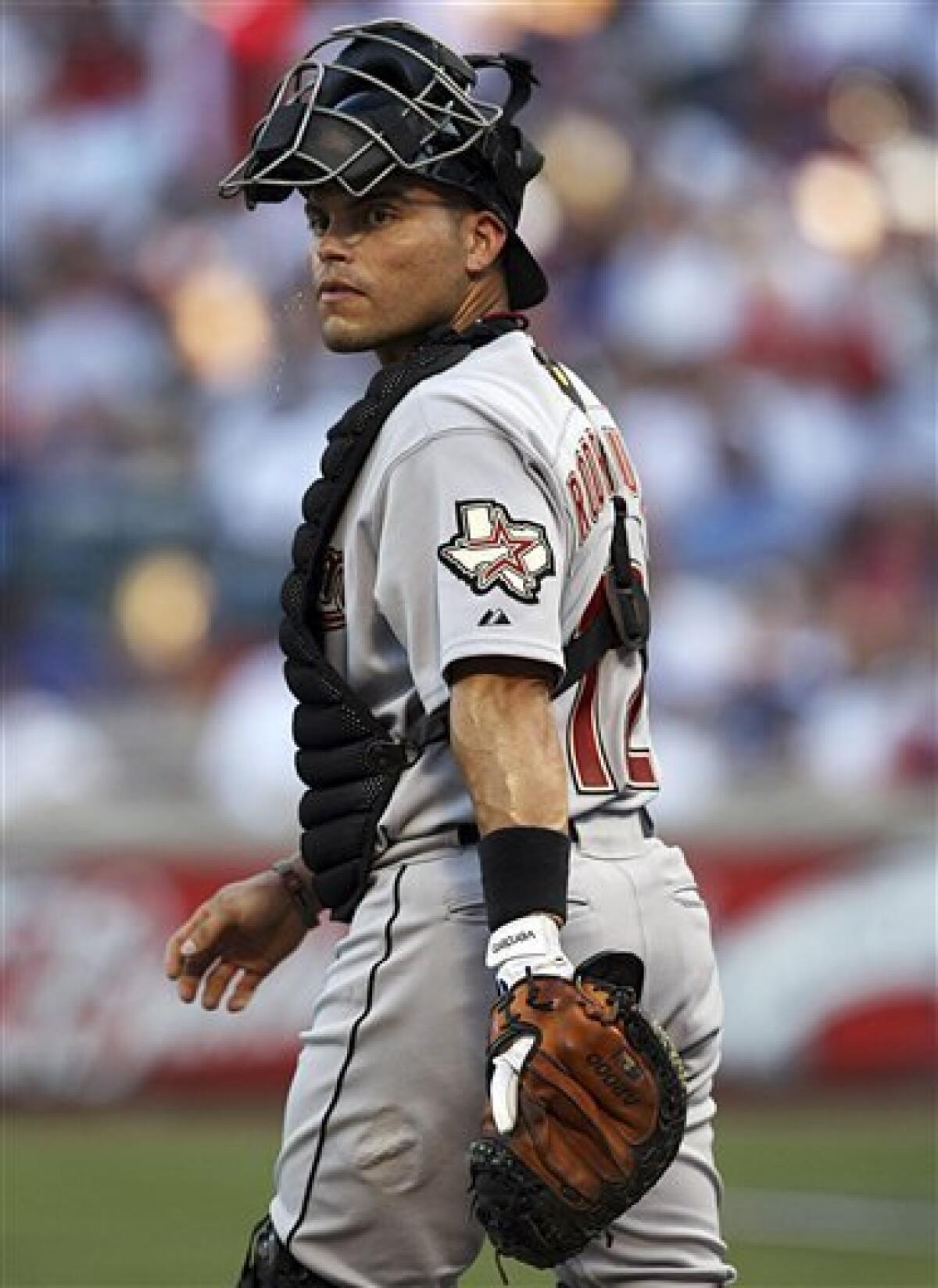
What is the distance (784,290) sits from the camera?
12945 millimetres

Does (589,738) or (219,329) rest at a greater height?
(219,329)

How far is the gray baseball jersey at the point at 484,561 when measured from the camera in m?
3.28

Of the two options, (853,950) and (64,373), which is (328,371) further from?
(853,950)

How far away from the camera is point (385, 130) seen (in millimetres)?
3516

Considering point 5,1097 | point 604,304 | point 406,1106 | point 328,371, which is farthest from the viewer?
point 604,304

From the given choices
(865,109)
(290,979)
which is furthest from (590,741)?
(865,109)

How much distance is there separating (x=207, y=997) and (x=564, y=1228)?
3.42 feet

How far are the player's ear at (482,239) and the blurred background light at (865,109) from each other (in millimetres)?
10726

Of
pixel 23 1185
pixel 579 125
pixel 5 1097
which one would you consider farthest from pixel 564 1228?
pixel 579 125

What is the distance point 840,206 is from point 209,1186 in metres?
7.30

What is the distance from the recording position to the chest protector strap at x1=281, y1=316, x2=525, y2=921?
350 cm

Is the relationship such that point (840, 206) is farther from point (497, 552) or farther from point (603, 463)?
point (497, 552)

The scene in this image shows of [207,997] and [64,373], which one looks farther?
[64,373]

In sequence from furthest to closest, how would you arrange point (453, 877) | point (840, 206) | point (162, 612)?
point (840, 206) < point (162, 612) < point (453, 877)
